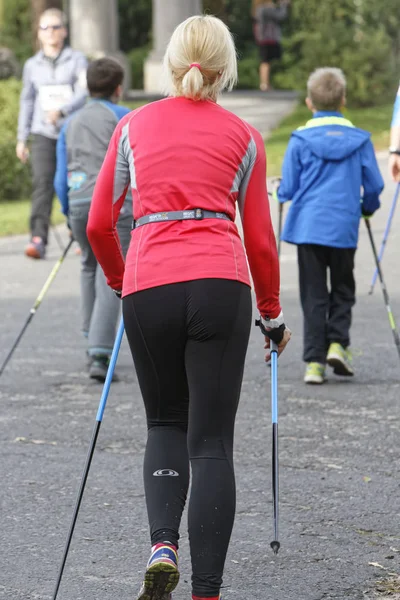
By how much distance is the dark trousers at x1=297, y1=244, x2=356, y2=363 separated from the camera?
8117mm

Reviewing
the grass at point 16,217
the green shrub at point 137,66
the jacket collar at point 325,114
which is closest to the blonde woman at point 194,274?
the jacket collar at point 325,114

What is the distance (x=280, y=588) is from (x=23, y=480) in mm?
1772

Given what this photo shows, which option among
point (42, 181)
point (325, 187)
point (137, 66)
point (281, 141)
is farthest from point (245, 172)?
point (137, 66)

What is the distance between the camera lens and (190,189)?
4.14 meters

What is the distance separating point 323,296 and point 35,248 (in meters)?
5.73

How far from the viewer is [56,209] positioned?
1788cm

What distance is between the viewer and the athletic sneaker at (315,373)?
808 centimetres

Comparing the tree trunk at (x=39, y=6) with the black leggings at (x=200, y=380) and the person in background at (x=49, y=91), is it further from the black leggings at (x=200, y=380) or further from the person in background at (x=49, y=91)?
the black leggings at (x=200, y=380)

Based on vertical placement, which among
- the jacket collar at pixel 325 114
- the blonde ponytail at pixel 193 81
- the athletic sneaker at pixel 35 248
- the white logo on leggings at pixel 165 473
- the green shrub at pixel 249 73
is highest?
the blonde ponytail at pixel 193 81

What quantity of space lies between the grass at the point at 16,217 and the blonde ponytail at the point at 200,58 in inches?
462

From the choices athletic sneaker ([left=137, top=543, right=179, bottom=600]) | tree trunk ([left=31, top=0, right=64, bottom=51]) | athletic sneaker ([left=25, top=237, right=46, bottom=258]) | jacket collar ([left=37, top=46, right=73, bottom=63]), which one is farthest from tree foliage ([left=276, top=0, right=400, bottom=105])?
athletic sneaker ([left=137, top=543, right=179, bottom=600])

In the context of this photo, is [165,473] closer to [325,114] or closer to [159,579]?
[159,579]

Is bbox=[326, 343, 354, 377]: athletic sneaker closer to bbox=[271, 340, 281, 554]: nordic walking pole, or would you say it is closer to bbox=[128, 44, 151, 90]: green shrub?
bbox=[271, 340, 281, 554]: nordic walking pole

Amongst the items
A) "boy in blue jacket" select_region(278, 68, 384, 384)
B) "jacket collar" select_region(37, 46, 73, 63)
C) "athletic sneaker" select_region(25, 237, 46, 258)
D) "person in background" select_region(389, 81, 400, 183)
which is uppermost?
"person in background" select_region(389, 81, 400, 183)
